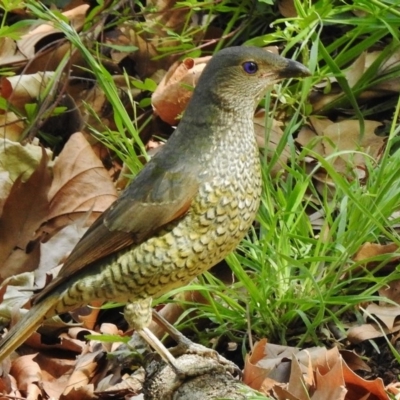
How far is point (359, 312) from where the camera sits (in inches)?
176

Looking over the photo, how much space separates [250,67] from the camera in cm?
404

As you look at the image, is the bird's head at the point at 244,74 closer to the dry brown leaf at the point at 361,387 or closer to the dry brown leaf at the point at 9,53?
the dry brown leaf at the point at 361,387

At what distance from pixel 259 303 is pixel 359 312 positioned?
1.44ft

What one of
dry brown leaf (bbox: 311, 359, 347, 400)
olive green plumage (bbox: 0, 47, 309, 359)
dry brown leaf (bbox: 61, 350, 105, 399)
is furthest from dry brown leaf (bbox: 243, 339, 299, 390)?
dry brown leaf (bbox: 61, 350, 105, 399)

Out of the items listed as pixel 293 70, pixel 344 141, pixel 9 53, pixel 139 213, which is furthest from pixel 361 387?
pixel 9 53

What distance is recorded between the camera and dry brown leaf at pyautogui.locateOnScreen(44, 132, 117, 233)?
5316mm

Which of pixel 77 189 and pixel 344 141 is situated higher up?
pixel 344 141

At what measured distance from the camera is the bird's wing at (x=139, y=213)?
3973mm

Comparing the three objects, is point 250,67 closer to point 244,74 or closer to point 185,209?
point 244,74

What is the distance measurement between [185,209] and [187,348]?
0.60 metres

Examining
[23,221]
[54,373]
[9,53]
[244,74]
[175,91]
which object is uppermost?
[244,74]

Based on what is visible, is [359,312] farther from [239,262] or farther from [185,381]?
[185,381]

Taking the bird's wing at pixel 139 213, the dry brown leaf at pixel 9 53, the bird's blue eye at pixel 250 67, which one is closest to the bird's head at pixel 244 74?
the bird's blue eye at pixel 250 67

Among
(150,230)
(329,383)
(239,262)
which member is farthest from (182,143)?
(329,383)
